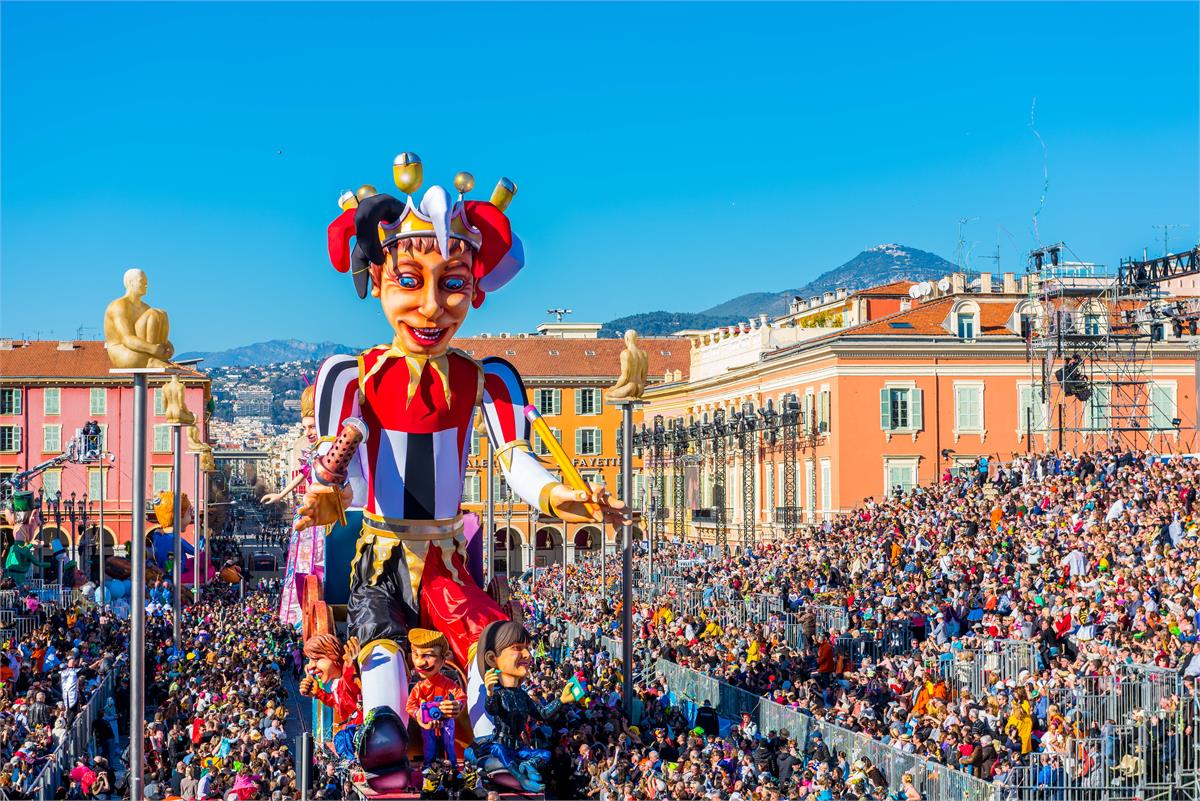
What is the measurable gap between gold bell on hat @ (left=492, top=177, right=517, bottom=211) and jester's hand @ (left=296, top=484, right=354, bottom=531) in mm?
3612

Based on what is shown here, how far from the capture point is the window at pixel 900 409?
170 feet

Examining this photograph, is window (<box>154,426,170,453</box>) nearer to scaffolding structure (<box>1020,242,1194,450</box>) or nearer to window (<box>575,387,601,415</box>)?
window (<box>575,387,601,415</box>)

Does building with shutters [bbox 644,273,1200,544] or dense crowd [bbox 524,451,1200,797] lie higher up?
building with shutters [bbox 644,273,1200,544]

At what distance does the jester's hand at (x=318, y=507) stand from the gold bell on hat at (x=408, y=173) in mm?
3325

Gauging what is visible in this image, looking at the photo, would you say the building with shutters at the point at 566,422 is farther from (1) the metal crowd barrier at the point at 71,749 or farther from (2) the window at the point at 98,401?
(1) the metal crowd barrier at the point at 71,749

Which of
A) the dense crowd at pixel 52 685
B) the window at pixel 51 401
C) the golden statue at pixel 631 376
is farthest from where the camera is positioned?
the window at pixel 51 401

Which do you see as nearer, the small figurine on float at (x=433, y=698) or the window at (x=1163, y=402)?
the small figurine on float at (x=433, y=698)

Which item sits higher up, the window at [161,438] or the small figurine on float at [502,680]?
the window at [161,438]

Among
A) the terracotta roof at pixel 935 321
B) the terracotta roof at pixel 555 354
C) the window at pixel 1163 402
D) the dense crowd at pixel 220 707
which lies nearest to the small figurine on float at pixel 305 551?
the dense crowd at pixel 220 707

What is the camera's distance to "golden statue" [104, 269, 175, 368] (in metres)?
14.4

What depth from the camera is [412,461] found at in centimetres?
1603

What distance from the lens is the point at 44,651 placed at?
27188mm

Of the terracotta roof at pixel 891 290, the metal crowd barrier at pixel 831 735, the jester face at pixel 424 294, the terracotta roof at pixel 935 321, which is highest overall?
the terracotta roof at pixel 891 290

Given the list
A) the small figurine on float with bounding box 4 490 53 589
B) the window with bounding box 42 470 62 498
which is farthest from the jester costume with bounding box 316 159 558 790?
the window with bounding box 42 470 62 498
